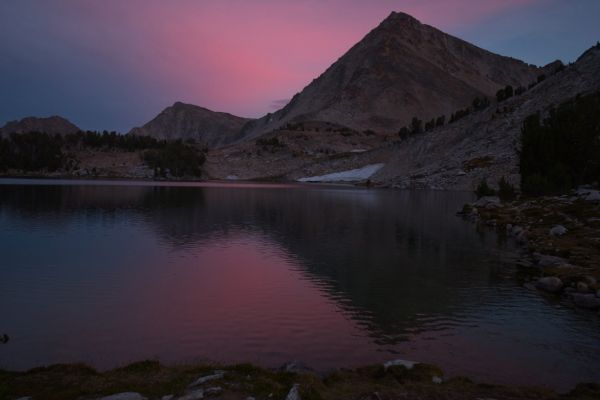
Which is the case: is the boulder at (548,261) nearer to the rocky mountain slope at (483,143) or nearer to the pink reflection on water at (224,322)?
the pink reflection on water at (224,322)

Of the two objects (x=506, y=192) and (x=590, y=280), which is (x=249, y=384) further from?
(x=506, y=192)

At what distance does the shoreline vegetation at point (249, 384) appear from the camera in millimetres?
12523

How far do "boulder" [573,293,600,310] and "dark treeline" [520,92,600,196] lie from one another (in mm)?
48202

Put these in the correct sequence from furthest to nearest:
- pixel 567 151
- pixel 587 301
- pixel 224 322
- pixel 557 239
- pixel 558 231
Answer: pixel 567 151 < pixel 558 231 < pixel 557 239 < pixel 587 301 < pixel 224 322

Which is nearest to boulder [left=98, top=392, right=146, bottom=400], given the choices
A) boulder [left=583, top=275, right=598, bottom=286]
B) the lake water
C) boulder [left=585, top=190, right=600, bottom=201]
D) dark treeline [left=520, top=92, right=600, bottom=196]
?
the lake water

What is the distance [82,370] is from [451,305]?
1783 centimetres

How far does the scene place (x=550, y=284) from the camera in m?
27.3

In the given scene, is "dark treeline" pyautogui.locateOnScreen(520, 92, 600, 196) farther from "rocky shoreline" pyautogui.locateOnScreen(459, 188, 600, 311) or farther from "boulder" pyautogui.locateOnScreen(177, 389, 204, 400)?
"boulder" pyautogui.locateOnScreen(177, 389, 204, 400)

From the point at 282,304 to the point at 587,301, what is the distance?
15.7m

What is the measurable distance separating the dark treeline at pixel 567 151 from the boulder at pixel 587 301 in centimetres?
4820

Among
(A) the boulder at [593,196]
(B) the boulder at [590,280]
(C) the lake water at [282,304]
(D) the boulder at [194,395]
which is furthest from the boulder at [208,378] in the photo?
(A) the boulder at [593,196]

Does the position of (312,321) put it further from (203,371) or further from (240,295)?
(203,371)

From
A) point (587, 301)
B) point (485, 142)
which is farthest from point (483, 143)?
point (587, 301)

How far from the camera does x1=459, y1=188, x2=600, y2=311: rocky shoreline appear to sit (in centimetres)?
2683
